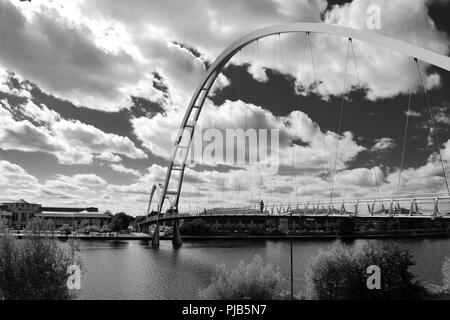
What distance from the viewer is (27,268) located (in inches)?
965

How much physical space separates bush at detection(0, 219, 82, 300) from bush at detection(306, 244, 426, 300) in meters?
14.9

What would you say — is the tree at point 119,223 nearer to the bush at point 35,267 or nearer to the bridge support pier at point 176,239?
the bridge support pier at point 176,239

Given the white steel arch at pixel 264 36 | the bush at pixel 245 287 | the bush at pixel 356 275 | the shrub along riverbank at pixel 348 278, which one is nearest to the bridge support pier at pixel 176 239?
the white steel arch at pixel 264 36

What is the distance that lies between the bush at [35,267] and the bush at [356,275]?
14.9 metres

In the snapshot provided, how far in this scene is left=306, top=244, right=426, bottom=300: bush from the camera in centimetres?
2592

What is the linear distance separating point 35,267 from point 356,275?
1959 cm

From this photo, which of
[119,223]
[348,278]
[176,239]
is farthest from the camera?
[119,223]

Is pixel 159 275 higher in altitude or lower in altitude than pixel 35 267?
lower

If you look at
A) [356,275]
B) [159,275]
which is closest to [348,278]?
[356,275]

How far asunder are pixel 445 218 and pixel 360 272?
9.77 m

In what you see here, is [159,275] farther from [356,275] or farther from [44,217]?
[44,217]

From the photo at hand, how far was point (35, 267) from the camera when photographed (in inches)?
976
